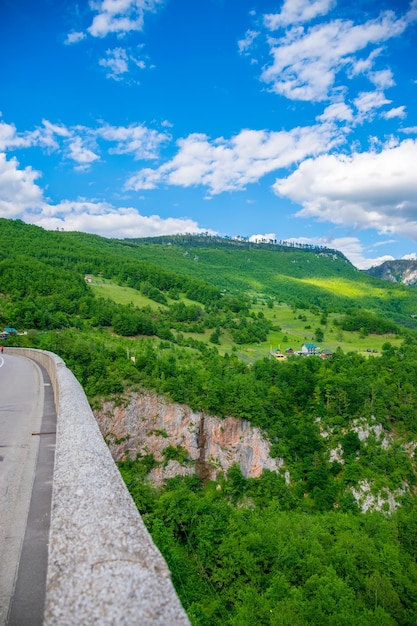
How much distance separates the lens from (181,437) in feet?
129

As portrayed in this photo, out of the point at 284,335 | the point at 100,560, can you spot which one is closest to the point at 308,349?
the point at 284,335

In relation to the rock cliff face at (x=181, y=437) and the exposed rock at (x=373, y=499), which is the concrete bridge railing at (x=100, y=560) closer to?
the rock cliff face at (x=181, y=437)

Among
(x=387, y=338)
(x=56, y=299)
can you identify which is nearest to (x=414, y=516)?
(x=56, y=299)

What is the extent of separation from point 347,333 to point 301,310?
116 ft

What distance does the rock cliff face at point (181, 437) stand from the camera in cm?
3469

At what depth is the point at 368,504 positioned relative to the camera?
1521 inches

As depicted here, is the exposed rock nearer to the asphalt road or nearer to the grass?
the grass

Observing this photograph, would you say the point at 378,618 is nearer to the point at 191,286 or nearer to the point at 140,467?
the point at 140,467

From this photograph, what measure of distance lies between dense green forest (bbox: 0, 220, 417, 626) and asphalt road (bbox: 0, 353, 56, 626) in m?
9.05

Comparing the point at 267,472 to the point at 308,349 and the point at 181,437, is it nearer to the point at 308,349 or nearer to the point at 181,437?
the point at 181,437

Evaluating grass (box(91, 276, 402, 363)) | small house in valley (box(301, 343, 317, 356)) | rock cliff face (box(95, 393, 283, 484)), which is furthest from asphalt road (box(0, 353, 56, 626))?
small house in valley (box(301, 343, 317, 356))

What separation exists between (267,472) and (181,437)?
10.8 metres

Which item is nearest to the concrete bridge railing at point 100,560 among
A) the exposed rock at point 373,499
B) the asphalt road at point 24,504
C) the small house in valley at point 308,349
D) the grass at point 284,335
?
the asphalt road at point 24,504

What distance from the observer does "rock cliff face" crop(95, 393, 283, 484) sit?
34.7 metres
